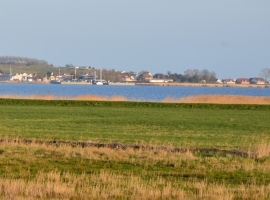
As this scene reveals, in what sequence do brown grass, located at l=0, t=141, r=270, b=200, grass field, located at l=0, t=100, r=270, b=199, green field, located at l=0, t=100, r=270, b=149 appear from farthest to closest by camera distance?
green field, located at l=0, t=100, r=270, b=149 → grass field, located at l=0, t=100, r=270, b=199 → brown grass, located at l=0, t=141, r=270, b=200

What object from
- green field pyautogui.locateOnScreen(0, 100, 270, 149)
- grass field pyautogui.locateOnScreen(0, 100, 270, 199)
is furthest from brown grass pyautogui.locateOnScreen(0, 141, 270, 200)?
green field pyautogui.locateOnScreen(0, 100, 270, 149)

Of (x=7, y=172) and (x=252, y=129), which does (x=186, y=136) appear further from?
(x=7, y=172)

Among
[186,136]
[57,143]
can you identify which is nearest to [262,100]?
[186,136]

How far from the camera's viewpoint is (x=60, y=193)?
11375 millimetres

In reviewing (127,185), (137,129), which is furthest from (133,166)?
(137,129)

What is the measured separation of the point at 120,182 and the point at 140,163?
2796mm

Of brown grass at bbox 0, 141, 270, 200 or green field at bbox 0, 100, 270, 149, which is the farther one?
green field at bbox 0, 100, 270, 149

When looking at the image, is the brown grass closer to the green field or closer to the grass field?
the grass field

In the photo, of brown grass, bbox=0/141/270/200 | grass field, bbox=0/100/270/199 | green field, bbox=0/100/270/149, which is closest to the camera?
brown grass, bbox=0/141/270/200

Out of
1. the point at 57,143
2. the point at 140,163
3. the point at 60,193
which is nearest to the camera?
the point at 60,193

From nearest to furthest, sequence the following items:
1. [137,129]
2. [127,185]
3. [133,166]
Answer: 1. [127,185]
2. [133,166]
3. [137,129]

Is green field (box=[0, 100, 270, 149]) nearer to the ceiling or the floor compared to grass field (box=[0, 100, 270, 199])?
nearer to the floor

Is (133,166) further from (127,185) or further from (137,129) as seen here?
(137,129)

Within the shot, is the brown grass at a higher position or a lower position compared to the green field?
higher
